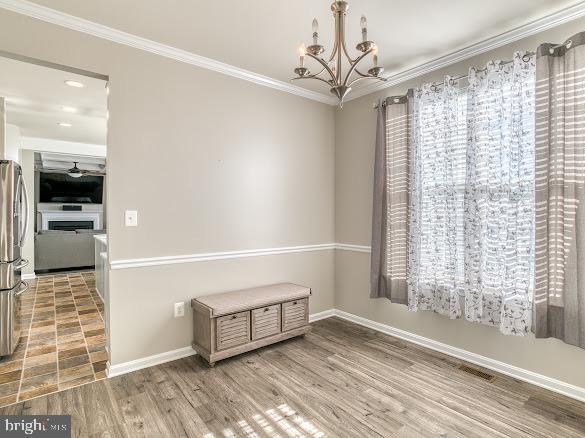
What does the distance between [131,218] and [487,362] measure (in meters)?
3.18

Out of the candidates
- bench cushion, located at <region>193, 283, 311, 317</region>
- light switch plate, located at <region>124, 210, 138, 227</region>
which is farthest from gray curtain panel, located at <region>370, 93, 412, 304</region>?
light switch plate, located at <region>124, 210, 138, 227</region>

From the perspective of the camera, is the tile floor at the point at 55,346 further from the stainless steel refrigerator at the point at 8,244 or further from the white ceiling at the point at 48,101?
the white ceiling at the point at 48,101

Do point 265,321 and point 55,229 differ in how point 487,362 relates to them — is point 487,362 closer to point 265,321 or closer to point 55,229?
point 265,321

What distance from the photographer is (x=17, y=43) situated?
2.18 m

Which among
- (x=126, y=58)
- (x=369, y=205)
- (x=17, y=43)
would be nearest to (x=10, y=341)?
(x=17, y=43)

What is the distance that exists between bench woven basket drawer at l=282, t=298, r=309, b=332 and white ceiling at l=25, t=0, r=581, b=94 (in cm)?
234

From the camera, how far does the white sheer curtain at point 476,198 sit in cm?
235

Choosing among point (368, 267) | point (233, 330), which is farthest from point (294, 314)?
point (368, 267)

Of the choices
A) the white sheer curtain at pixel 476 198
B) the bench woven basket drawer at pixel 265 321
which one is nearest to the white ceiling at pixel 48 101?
the bench woven basket drawer at pixel 265 321

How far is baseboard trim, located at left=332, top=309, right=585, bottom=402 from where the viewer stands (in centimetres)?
227

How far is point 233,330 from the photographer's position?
278 cm

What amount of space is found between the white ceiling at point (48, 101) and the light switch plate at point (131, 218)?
69.0 inches

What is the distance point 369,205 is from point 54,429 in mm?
3168

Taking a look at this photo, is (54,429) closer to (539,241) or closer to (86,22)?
(86,22)
